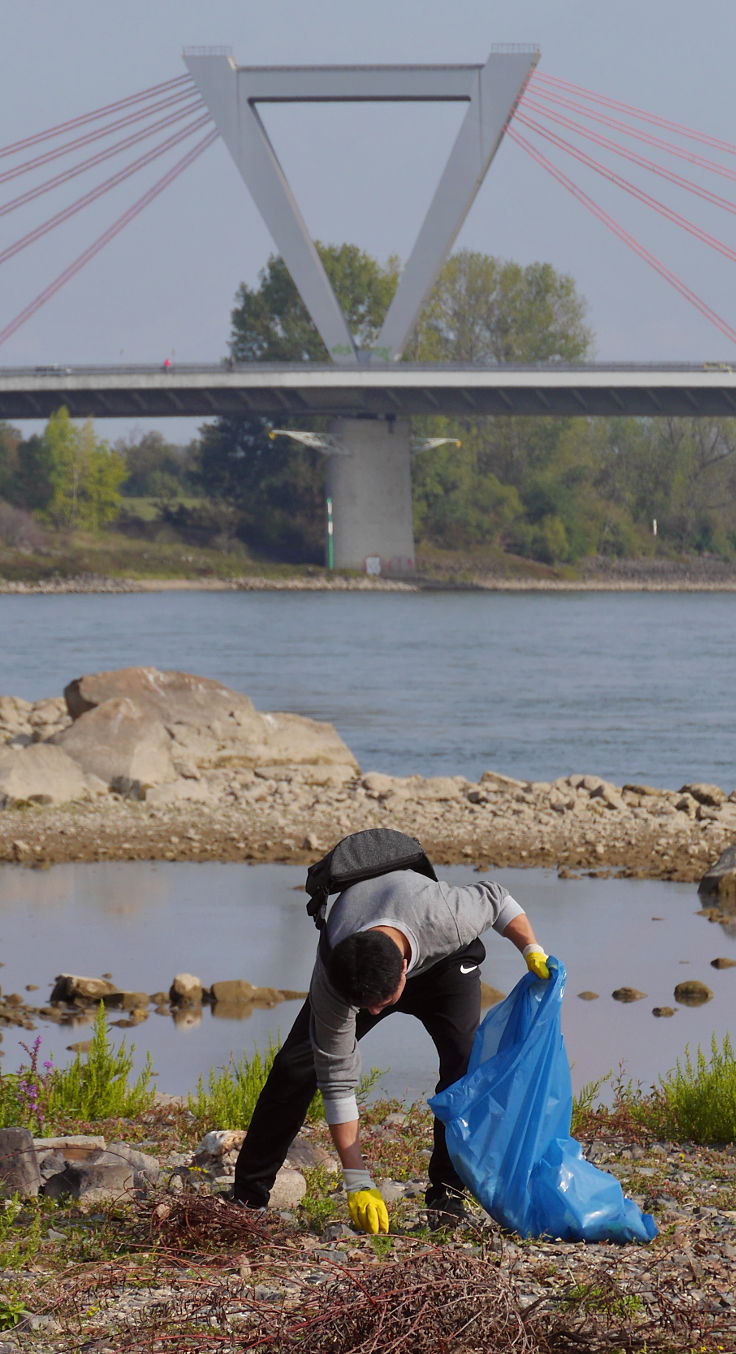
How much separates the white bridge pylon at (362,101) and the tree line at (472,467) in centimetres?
1548

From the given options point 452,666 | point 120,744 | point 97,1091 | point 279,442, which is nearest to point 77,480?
point 279,442

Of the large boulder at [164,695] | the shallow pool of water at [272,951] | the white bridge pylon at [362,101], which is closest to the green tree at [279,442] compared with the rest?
the white bridge pylon at [362,101]

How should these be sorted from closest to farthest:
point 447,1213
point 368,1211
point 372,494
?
point 368,1211 → point 447,1213 → point 372,494

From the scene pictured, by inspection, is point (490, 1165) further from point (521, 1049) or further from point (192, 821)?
point (192, 821)

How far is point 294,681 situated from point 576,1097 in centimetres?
2348

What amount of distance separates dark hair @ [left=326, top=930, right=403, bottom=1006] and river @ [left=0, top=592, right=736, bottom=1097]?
2683 mm

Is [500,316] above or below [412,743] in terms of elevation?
above

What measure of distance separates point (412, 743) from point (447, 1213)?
17014mm

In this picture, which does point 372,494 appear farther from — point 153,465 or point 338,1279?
point 338,1279

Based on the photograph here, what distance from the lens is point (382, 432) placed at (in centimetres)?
5850

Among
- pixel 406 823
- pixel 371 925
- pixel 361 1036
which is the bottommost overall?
pixel 406 823

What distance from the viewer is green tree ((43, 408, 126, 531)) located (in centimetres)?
6650

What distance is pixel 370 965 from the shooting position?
3.21 m

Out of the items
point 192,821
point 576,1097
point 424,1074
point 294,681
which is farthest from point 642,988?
point 294,681
